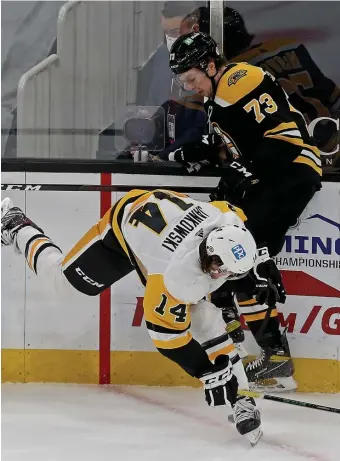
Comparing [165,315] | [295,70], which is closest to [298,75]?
[295,70]

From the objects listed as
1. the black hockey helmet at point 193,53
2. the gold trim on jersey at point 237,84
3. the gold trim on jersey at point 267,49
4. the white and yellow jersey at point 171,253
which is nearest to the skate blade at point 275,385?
the white and yellow jersey at point 171,253

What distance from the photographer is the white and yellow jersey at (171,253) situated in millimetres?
2699

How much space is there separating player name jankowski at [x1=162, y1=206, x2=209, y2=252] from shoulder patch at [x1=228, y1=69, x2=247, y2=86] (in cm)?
68

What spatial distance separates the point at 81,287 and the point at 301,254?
0.91 metres

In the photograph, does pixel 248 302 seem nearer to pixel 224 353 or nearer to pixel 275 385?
pixel 275 385

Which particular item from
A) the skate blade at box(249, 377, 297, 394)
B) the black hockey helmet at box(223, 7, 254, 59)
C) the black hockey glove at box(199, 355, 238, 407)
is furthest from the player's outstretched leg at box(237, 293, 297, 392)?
the black hockey helmet at box(223, 7, 254, 59)

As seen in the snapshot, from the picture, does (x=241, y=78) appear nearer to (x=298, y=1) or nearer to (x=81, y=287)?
(x=298, y=1)

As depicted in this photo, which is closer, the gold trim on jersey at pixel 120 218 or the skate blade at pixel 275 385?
the gold trim on jersey at pixel 120 218

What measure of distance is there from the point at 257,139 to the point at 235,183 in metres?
0.19

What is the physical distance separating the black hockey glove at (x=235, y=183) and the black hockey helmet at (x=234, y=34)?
59 cm

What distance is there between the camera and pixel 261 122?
3273 millimetres

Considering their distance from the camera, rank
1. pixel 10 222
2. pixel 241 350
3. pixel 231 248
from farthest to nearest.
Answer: pixel 241 350 → pixel 10 222 → pixel 231 248

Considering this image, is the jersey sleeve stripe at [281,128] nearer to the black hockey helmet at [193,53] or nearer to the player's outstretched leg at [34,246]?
the black hockey helmet at [193,53]

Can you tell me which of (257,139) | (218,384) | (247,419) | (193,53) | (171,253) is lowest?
(247,419)
